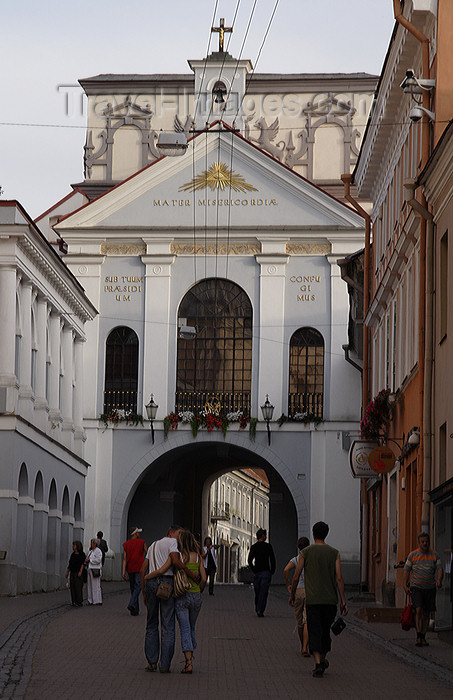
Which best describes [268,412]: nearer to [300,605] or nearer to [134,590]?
[134,590]

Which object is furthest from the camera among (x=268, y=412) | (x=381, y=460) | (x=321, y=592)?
(x=268, y=412)

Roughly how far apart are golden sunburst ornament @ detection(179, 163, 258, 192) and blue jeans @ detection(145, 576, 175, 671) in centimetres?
3042

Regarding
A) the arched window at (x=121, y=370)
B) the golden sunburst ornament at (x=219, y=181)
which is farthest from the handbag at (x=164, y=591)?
the golden sunburst ornament at (x=219, y=181)

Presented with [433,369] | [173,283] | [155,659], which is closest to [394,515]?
[433,369]

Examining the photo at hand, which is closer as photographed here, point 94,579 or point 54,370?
point 94,579

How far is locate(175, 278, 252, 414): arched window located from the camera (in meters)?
43.0

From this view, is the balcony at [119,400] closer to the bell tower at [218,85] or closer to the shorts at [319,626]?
the bell tower at [218,85]

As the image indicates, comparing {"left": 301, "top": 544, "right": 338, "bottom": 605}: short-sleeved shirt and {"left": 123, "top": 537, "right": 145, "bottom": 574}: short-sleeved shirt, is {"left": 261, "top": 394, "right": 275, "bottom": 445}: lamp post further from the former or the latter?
{"left": 301, "top": 544, "right": 338, "bottom": 605}: short-sleeved shirt

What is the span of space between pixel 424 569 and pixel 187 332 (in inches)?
972

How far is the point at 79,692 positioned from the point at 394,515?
15.3 meters

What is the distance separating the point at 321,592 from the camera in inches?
547

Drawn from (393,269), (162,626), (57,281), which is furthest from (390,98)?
(162,626)

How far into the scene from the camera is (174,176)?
143ft

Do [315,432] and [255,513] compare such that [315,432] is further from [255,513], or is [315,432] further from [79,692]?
[255,513]
